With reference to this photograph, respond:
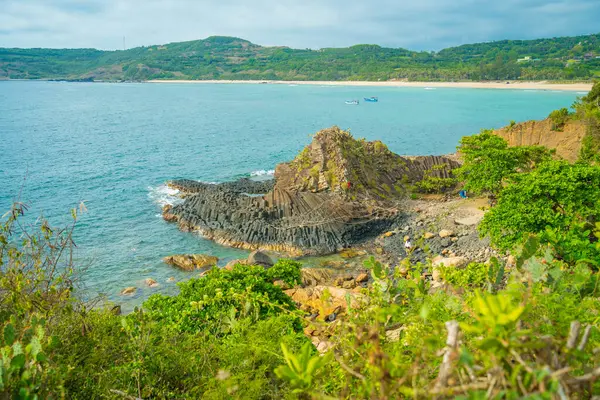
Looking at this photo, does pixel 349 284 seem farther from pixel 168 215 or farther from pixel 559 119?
pixel 559 119

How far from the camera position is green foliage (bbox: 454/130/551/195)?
23141 mm

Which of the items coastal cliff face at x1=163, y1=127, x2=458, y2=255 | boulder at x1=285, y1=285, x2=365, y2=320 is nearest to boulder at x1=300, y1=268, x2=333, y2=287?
boulder at x1=285, y1=285, x2=365, y2=320

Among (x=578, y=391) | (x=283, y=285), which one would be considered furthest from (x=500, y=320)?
Result: (x=283, y=285)

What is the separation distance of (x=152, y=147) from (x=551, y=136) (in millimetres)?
40509

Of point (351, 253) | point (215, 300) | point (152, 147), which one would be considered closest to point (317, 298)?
point (351, 253)

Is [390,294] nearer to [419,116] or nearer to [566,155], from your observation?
[566,155]

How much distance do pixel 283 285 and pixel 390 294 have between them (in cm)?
1209

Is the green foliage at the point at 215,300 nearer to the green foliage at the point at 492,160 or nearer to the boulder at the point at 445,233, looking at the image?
the boulder at the point at 445,233

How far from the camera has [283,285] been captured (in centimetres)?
1659

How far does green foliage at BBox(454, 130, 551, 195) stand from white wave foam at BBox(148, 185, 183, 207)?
63.1ft

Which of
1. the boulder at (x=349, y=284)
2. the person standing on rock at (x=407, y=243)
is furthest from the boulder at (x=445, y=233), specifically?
the boulder at (x=349, y=284)

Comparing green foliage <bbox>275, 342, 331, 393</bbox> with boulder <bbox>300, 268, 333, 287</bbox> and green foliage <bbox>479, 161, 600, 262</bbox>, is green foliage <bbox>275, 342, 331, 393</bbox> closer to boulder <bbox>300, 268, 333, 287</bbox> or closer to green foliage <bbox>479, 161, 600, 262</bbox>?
green foliage <bbox>479, 161, 600, 262</bbox>

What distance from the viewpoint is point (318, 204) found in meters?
24.8

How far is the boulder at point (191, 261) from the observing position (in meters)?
21.4
